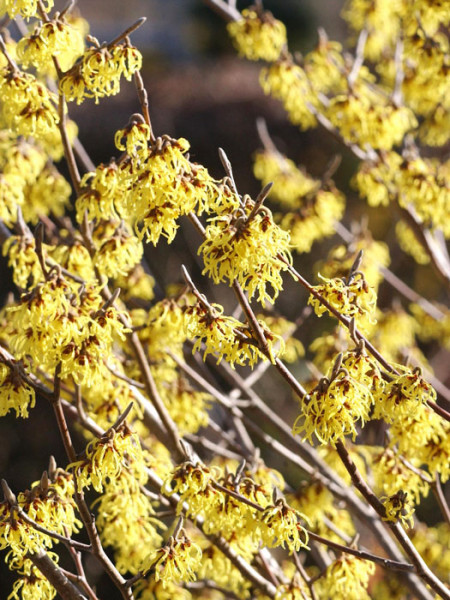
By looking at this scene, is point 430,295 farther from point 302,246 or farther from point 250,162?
point 302,246

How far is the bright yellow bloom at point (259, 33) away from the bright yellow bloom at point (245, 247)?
2047mm

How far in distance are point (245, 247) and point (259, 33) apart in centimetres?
219

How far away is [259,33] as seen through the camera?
345 cm

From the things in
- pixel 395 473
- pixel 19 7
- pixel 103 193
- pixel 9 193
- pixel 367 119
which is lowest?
pixel 395 473

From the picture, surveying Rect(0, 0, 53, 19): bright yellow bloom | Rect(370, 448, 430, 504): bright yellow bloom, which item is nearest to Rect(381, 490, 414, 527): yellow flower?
Rect(370, 448, 430, 504): bright yellow bloom

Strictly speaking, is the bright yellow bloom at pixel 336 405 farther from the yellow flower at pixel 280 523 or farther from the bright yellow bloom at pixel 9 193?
the bright yellow bloom at pixel 9 193

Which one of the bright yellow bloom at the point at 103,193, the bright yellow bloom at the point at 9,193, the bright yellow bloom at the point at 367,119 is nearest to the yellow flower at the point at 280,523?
the bright yellow bloom at the point at 103,193

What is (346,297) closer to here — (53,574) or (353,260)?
(53,574)

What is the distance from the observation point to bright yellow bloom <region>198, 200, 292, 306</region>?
5.24 ft

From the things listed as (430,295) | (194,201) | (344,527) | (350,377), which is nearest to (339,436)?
(350,377)

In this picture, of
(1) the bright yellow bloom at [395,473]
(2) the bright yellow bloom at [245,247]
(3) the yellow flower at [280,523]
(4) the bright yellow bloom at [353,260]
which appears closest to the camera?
(2) the bright yellow bloom at [245,247]

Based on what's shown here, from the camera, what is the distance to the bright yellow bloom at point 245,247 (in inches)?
62.8

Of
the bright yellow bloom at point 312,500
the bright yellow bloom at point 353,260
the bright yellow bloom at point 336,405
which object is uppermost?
the bright yellow bloom at point 336,405

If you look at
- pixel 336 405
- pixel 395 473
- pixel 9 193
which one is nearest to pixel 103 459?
pixel 336 405
